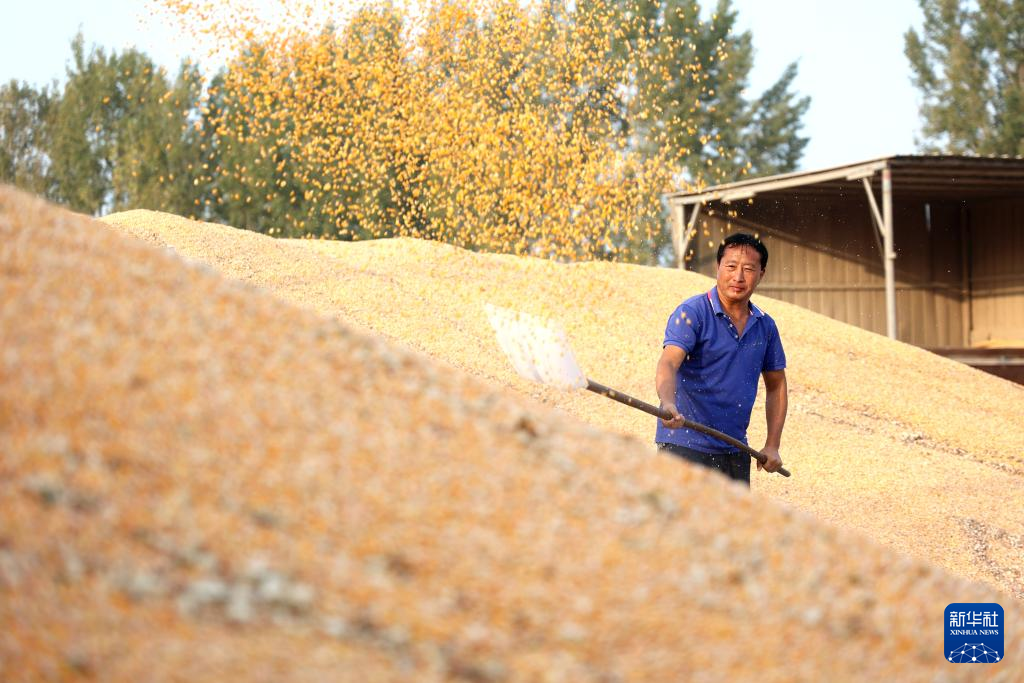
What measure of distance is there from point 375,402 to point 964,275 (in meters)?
16.8

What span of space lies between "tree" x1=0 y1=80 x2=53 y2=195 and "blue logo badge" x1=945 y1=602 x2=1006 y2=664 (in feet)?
75.6

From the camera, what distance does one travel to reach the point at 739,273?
10.8ft

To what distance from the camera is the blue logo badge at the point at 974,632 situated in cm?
198

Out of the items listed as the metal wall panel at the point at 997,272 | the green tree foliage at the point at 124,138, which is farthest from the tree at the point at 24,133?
the metal wall panel at the point at 997,272

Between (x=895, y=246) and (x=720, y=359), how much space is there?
1432 centimetres

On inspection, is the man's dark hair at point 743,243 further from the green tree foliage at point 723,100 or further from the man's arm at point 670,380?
the green tree foliage at point 723,100

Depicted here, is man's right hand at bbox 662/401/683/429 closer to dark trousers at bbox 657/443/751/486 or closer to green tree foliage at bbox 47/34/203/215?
dark trousers at bbox 657/443/751/486

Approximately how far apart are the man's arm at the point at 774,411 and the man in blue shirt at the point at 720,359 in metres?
0.04

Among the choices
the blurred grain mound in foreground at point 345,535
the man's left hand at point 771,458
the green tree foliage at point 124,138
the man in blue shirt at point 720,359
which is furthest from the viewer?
the green tree foliage at point 124,138

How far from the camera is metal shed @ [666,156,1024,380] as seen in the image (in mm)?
14680

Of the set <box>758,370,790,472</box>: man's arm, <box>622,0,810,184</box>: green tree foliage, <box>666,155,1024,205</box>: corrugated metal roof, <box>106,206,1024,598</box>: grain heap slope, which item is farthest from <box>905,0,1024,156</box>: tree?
<box>758,370,790,472</box>: man's arm

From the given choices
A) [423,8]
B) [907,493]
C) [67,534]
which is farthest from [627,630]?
[423,8]

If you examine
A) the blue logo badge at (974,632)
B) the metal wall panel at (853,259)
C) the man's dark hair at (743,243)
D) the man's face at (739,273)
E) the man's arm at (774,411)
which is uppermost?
the metal wall panel at (853,259)

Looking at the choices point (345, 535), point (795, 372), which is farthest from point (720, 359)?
point (795, 372)
